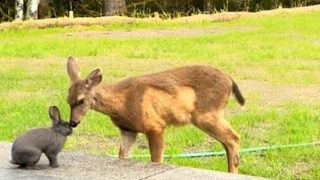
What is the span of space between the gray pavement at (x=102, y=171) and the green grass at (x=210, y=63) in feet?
4.28

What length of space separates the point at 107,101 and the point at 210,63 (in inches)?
305

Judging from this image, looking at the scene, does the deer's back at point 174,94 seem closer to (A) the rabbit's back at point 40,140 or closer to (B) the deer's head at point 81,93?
(B) the deer's head at point 81,93

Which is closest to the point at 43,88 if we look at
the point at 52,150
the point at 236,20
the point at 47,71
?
the point at 47,71

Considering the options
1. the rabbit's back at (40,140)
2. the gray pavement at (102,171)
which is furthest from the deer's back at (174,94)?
the rabbit's back at (40,140)

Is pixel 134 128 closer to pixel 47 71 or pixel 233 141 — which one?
pixel 233 141

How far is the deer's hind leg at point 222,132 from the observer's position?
6320 mm

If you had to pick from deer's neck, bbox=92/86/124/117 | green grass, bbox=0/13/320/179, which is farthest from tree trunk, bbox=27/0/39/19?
deer's neck, bbox=92/86/124/117

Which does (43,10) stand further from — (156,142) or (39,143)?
(39,143)

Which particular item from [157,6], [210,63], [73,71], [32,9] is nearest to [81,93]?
[73,71]

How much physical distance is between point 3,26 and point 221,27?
5.54 metres

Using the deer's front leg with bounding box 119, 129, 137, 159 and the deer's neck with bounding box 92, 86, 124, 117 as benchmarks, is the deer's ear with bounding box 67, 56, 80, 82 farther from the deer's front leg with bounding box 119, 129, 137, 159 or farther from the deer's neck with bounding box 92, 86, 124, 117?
the deer's front leg with bounding box 119, 129, 137, 159

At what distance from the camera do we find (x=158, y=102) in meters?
6.14

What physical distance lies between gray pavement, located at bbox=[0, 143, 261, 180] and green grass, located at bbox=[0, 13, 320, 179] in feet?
4.28

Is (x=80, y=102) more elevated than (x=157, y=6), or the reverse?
(x=80, y=102)
